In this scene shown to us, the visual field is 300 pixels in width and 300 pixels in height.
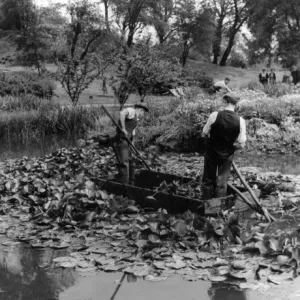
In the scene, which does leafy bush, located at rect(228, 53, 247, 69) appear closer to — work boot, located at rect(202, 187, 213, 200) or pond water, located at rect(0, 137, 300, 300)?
work boot, located at rect(202, 187, 213, 200)

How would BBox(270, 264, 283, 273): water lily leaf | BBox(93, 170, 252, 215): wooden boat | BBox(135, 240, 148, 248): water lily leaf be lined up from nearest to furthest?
1. BBox(270, 264, 283, 273): water lily leaf
2. BBox(135, 240, 148, 248): water lily leaf
3. BBox(93, 170, 252, 215): wooden boat

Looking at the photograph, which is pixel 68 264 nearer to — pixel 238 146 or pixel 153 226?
pixel 153 226

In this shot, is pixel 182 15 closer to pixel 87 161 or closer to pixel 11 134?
pixel 11 134

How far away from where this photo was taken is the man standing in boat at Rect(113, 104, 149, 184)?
30.1ft

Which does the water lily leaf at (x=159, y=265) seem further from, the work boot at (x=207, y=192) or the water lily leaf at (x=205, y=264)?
the work boot at (x=207, y=192)

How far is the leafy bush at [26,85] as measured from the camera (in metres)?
30.7

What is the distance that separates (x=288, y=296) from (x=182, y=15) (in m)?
45.0

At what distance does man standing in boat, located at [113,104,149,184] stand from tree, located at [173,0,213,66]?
37.6 metres

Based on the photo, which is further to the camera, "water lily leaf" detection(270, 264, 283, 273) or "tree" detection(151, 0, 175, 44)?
"tree" detection(151, 0, 175, 44)

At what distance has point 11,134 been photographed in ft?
66.8

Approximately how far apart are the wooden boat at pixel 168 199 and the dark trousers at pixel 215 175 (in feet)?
0.68

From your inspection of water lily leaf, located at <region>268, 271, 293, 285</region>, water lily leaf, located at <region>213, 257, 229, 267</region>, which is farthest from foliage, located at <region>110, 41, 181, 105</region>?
water lily leaf, located at <region>268, 271, 293, 285</region>

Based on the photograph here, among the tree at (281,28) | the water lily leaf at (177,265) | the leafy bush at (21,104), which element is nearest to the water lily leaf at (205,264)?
the water lily leaf at (177,265)

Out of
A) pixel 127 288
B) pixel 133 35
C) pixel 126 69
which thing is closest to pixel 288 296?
pixel 127 288
